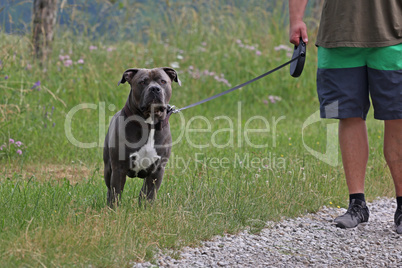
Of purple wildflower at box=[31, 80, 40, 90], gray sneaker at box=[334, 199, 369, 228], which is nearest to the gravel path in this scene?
gray sneaker at box=[334, 199, 369, 228]

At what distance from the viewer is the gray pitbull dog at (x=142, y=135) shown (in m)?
3.97

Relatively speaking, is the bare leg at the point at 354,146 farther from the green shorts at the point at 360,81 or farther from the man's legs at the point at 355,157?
the green shorts at the point at 360,81

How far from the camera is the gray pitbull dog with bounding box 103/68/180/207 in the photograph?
397 cm

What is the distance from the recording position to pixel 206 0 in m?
11.1

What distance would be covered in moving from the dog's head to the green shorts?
1.20m

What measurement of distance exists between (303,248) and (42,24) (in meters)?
6.24

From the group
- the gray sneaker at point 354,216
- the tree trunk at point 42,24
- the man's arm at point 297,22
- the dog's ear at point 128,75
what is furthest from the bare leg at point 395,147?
the tree trunk at point 42,24

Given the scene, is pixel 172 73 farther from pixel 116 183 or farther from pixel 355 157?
pixel 355 157

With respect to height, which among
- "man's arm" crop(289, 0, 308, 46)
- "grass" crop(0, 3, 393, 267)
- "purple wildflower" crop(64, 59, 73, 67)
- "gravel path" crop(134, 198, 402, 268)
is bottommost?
"gravel path" crop(134, 198, 402, 268)

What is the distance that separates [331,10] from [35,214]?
2560 mm

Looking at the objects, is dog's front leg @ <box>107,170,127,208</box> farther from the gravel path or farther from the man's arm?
the man's arm

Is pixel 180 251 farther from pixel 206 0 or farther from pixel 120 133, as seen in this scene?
pixel 206 0

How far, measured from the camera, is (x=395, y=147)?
398cm

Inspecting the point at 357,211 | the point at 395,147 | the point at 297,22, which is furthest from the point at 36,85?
the point at 395,147
